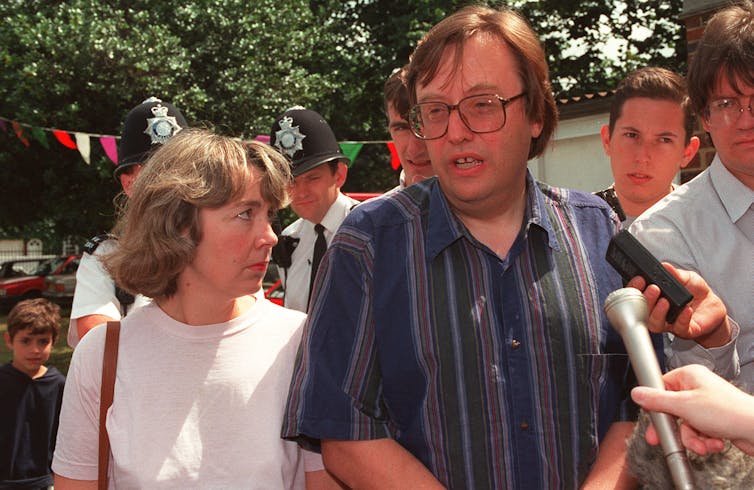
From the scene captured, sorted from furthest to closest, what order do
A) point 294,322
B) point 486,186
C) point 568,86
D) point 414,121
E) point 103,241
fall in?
point 568,86, point 103,241, point 294,322, point 414,121, point 486,186

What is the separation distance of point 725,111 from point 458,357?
1.06 metres

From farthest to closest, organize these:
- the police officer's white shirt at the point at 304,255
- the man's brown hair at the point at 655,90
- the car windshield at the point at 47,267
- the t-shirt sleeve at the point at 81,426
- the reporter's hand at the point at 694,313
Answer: the car windshield at the point at 47,267 → the police officer's white shirt at the point at 304,255 → the man's brown hair at the point at 655,90 → the t-shirt sleeve at the point at 81,426 → the reporter's hand at the point at 694,313

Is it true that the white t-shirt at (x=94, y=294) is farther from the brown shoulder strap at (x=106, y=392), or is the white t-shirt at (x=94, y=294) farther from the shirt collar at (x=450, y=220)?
the shirt collar at (x=450, y=220)

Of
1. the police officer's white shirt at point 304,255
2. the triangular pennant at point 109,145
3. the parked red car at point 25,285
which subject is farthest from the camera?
the parked red car at point 25,285

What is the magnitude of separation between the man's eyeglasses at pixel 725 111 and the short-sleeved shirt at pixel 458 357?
0.61m

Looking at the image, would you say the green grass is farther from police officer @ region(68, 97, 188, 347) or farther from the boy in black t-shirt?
police officer @ region(68, 97, 188, 347)

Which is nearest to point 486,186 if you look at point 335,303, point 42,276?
point 335,303

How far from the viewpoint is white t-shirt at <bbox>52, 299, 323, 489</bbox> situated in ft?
6.85

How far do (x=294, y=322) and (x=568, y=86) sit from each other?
19542mm

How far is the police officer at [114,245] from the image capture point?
124 inches

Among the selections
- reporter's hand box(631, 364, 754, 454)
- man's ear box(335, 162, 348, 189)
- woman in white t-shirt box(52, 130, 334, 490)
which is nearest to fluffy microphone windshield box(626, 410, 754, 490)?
reporter's hand box(631, 364, 754, 454)

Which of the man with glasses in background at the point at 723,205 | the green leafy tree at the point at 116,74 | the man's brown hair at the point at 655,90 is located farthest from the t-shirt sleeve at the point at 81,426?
the green leafy tree at the point at 116,74

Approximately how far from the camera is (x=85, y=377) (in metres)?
2.16

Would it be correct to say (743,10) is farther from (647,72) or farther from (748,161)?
(647,72)
